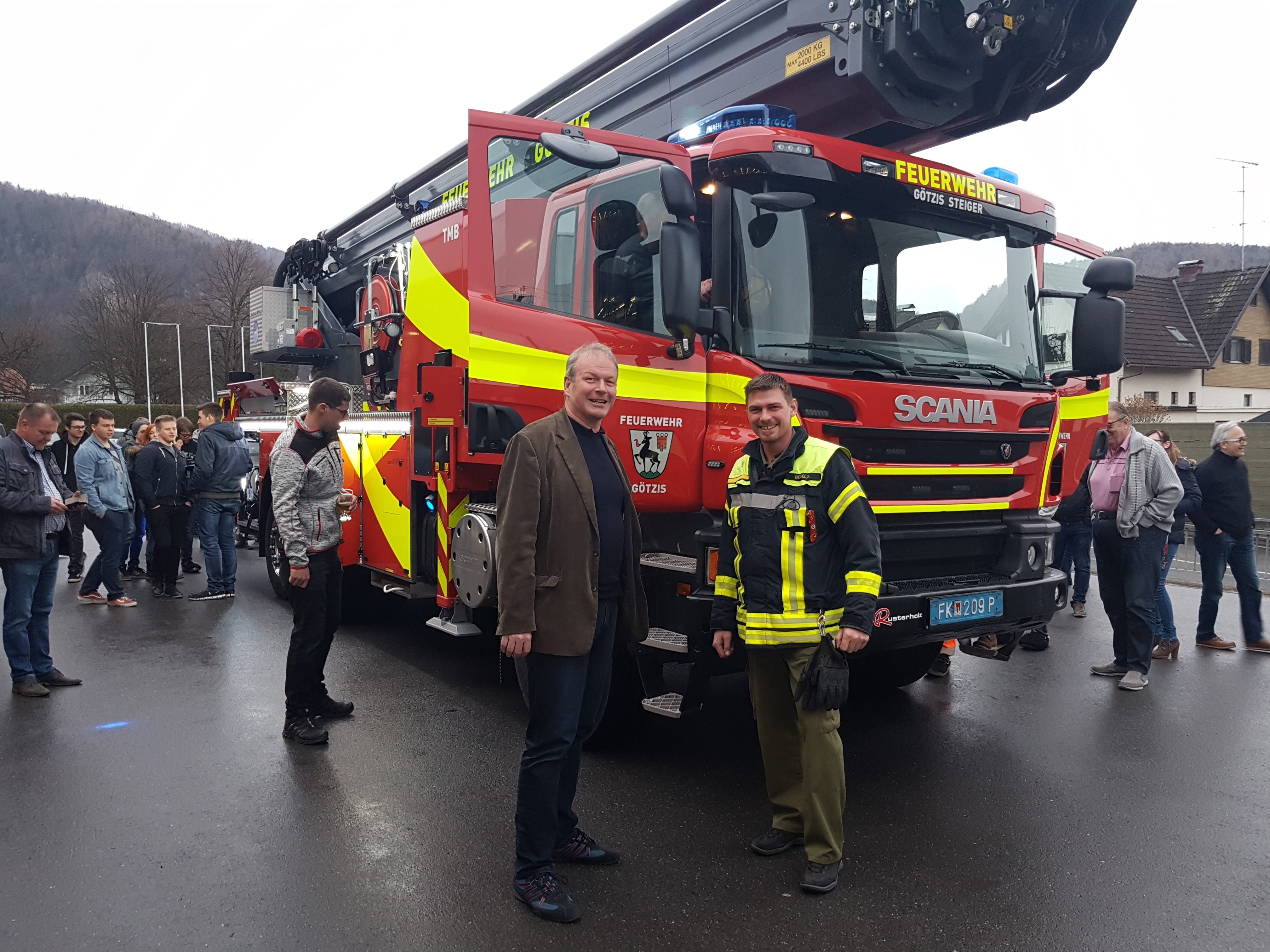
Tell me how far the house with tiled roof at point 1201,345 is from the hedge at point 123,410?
124 feet

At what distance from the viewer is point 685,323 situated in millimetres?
4137

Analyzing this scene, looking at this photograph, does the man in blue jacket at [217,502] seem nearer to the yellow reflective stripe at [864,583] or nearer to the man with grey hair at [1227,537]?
the yellow reflective stripe at [864,583]

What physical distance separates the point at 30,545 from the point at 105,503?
10.7 feet

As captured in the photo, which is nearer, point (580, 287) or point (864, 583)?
point (864, 583)

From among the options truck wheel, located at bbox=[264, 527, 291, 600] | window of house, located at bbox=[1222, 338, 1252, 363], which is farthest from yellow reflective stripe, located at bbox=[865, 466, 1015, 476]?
window of house, located at bbox=[1222, 338, 1252, 363]

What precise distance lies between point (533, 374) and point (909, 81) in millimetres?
2521

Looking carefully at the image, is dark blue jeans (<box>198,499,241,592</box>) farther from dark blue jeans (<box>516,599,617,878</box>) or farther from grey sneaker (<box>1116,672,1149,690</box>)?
grey sneaker (<box>1116,672,1149,690</box>)

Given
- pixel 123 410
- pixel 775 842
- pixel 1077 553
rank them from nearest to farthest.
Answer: pixel 775 842 → pixel 1077 553 → pixel 123 410

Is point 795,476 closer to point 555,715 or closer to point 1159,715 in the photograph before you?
point 555,715

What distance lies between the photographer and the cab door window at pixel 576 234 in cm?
444

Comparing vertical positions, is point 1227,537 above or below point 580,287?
below

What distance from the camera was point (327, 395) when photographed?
5.01m

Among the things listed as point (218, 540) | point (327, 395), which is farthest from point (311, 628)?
point (218, 540)

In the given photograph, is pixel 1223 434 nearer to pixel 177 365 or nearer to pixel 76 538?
pixel 76 538
